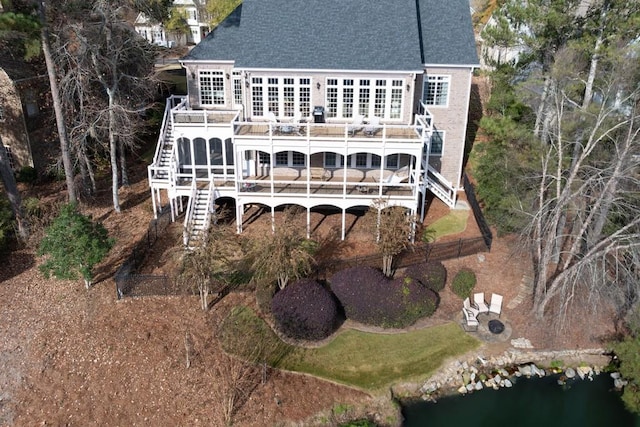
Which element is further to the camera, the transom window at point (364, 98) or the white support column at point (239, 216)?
the transom window at point (364, 98)

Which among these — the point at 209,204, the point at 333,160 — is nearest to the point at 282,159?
the point at 333,160

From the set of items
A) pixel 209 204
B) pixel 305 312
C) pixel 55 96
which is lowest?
pixel 305 312

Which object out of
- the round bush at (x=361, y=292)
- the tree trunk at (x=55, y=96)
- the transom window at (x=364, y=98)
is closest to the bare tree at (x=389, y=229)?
the round bush at (x=361, y=292)

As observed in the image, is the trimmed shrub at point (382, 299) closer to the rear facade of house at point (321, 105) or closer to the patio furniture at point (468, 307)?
the patio furniture at point (468, 307)

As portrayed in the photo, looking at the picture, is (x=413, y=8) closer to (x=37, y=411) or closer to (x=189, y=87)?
(x=189, y=87)

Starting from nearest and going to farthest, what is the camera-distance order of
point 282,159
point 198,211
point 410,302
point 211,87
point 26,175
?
point 410,302 → point 198,211 → point 282,159 → point 211,87 → point 26,175

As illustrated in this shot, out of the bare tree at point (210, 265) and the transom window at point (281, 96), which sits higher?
the transom window at point (281, 96)

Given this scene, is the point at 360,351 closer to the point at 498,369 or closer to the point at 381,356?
the point at 381,356
